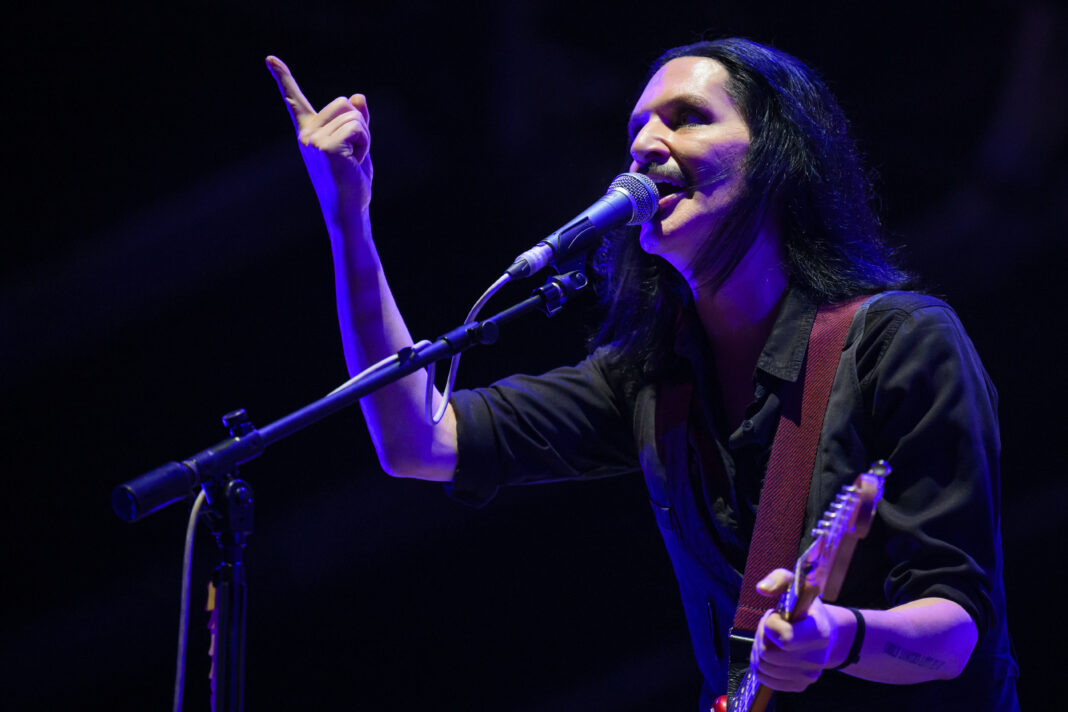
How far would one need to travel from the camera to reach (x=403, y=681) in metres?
3.03

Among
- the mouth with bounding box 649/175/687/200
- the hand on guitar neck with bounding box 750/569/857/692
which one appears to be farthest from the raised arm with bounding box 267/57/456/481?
the hand on guitar neck with bounding box 750/569/857/692

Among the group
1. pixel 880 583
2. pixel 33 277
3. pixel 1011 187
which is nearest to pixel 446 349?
pixel 880 583

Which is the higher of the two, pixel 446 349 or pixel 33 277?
pixel 33 277

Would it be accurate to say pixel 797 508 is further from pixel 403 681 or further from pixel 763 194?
pixel 403 681

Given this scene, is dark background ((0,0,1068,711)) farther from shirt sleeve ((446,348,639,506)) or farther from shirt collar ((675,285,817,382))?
shirt collar ((675,285,817,382))

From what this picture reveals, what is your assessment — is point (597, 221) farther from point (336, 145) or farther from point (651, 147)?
point (336, 145)

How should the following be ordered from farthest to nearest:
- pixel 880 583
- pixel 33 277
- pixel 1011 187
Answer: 1. pixel 1011 187
2. pixel 33 277
3. pixel 880 583

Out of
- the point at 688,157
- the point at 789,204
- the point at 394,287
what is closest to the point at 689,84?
the point at 688,157

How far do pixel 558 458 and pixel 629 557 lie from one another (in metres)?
0.97

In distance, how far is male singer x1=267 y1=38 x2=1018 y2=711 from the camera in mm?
1668

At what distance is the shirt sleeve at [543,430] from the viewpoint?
224cm

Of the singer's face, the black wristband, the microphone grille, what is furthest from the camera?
the singer's face

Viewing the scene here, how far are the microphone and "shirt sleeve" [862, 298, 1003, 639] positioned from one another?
545 millimetres

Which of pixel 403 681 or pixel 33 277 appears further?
pixel 403 681
